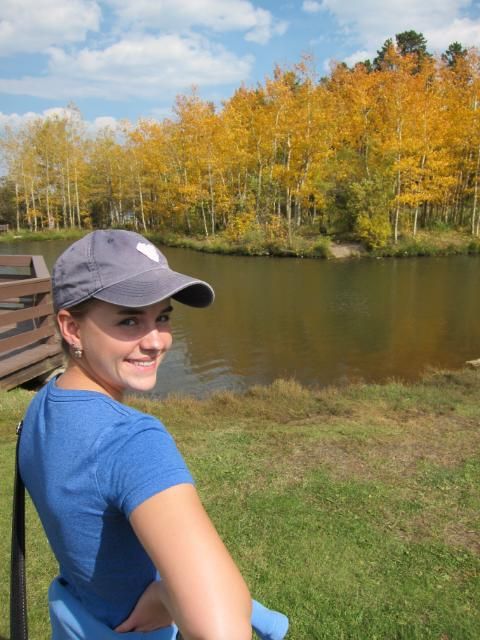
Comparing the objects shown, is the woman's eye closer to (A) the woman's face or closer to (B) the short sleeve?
(A) the woman's face

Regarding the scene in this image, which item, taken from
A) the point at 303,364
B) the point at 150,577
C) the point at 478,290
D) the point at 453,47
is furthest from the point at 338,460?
the point at 453,47

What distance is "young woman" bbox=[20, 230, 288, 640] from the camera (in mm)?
999

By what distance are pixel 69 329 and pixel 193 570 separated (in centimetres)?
71

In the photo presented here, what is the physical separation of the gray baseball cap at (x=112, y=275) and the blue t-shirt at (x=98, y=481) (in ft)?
0.82

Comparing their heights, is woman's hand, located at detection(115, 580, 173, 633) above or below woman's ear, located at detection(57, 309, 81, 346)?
below

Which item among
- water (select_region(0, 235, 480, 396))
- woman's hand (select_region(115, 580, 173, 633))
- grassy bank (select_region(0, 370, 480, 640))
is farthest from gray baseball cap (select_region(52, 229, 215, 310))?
water (select_region(0, 235, 480, 396))

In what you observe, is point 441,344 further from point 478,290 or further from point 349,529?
point 349,529

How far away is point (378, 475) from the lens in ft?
15.1

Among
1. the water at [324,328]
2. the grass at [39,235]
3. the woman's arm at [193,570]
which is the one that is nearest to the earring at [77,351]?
the woman's arm at [193,570]

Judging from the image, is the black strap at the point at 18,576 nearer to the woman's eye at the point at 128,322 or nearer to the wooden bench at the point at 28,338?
the woman's eye at the point at 128,322

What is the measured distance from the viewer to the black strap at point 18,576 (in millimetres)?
1444

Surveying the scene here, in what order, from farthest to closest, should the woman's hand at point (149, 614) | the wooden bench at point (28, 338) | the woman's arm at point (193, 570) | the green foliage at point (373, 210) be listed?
the green foliage at point (373, 210)
the wooden bench at point (28, 338)
the woman's hand at point (149, 614)
the woman's arm at point (193, 570)

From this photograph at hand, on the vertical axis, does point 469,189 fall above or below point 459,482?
above

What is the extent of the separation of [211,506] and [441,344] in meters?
10.8
